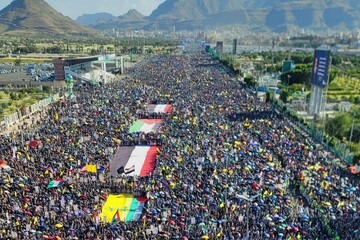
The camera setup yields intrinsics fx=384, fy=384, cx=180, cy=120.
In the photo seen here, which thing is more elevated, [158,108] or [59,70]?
[59,70]

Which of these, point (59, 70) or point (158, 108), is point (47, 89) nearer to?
point (59, 70)

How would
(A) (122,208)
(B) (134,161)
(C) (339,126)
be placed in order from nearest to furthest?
(A) (122,208)
(B) (134,161)
(C) (339,126)

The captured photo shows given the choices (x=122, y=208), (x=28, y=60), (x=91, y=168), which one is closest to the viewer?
(x=122, y=208)

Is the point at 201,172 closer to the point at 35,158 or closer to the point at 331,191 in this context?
the point at 331,191

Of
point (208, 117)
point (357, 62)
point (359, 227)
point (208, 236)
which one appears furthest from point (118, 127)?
point (357, 62)

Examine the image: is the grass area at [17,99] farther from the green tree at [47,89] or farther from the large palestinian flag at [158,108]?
the large palestinian flag at [158,108]

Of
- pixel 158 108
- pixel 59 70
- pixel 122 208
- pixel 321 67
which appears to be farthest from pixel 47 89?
pixel 122 208
